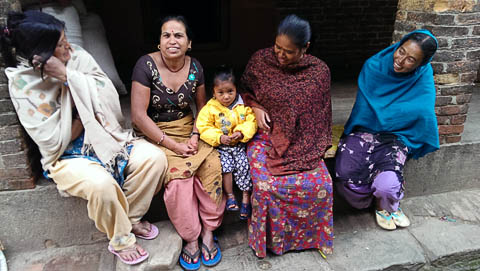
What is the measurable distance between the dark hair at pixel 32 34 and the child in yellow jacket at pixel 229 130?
0.99m

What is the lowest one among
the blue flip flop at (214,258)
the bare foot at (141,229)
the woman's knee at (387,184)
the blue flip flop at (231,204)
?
the blue flip flop at (214,258)

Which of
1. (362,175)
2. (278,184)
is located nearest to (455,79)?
(362,175)

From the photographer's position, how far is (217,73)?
2.45m

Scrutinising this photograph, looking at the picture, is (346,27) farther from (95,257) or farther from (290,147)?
(95,257)

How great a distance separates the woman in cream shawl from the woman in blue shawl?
1.40m

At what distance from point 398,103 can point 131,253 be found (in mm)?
2083

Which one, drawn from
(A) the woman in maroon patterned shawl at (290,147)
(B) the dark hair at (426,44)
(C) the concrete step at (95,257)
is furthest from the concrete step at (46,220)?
(B) the dark hair at (426,44)

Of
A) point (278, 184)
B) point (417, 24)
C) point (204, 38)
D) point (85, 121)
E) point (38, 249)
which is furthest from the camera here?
point (204, 38)

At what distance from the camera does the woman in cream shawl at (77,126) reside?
1971mm

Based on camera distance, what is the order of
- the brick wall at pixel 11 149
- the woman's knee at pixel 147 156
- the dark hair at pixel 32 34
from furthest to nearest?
1. the woman's knee at pixel 147 156
2. the brick wall at pixel 11 149
3. the dark hair at pixel 32 34

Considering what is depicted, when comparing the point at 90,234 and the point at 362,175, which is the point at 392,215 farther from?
the point at 90,234

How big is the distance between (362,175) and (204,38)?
3.33 m

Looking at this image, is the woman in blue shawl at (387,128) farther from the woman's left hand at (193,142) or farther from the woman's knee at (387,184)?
the woman's left hand at (193,142)

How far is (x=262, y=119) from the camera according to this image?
2.53m
